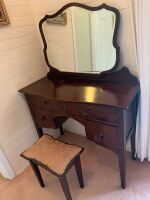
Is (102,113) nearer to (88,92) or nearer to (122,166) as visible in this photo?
(88,92)

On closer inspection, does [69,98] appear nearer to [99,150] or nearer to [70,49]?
[70,49]

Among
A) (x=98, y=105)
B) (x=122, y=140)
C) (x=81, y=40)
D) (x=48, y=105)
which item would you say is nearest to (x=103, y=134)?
(x=122, y=140)

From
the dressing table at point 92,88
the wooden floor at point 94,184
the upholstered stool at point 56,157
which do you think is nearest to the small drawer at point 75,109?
the dressing table at point 92,88

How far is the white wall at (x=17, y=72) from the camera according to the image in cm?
149

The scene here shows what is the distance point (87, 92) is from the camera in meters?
1.35

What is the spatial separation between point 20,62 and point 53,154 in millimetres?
866

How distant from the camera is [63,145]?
1378 millimetres

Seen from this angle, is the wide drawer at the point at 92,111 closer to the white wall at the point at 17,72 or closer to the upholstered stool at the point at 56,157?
the upholstered stool at the point at 56,157

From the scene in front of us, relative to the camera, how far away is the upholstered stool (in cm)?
121

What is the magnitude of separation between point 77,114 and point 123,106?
0.38m

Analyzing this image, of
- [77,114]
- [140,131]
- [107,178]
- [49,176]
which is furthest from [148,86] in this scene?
[49,176]

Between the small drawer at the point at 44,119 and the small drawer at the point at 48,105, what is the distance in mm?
54

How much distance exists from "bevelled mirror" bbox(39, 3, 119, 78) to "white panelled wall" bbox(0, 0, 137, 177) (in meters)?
0.06

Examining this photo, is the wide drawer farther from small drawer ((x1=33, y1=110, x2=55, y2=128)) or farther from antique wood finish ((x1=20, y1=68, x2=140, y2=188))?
small drawer ((x1=33, y1=110, x2=55, y2=128))
